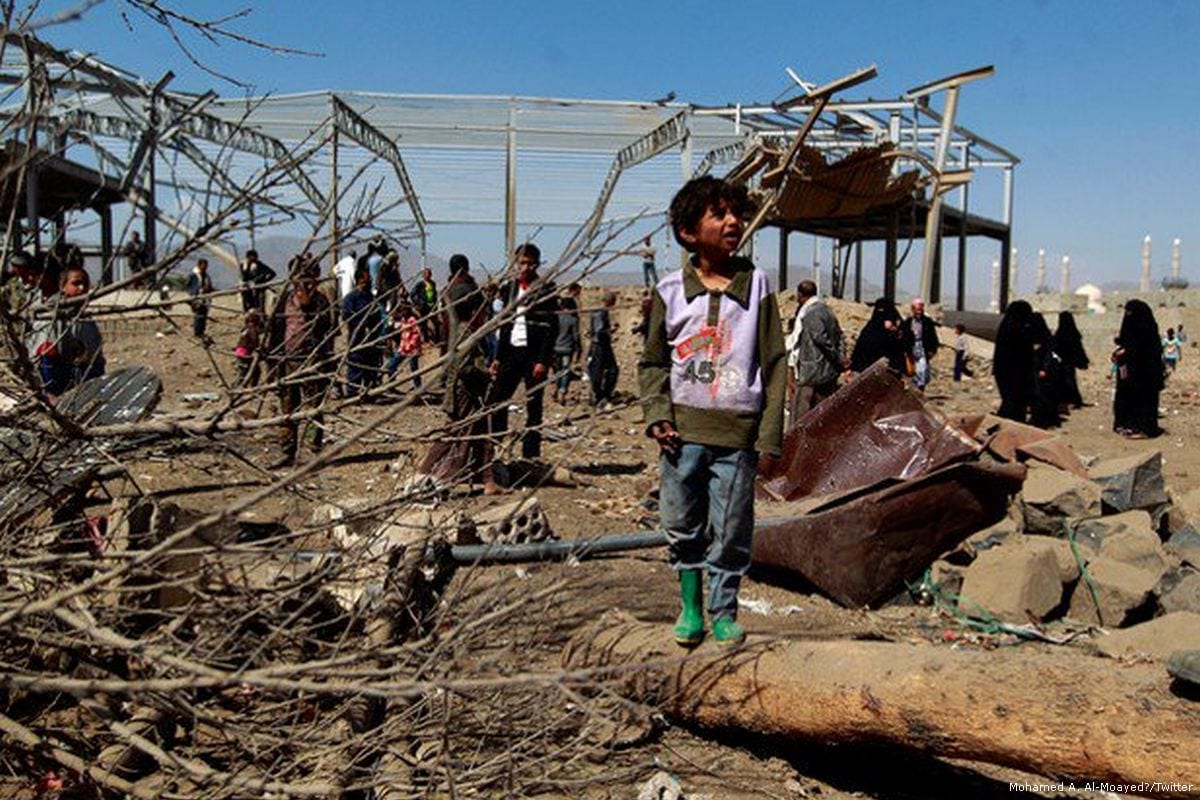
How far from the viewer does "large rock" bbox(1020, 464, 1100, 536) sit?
6203 mm

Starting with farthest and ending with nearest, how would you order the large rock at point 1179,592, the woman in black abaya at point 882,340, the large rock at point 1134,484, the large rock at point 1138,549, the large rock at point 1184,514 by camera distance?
1. the woman in black abaya at point 882,340
2. the large rock at point 1184,514
3. the large rock at point 1134,484
4. the large rock at point 1138,549
5. the large rock at point 1179,592

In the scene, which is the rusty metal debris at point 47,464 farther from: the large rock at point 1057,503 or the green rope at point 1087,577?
the large rock at point 1057,503

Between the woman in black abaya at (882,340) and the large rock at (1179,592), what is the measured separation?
503 centimetres

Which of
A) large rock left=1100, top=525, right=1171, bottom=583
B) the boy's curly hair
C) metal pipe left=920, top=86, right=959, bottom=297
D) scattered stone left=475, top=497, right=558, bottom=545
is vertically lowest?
large rock left=1100, top=525, right=1171, bottom=583

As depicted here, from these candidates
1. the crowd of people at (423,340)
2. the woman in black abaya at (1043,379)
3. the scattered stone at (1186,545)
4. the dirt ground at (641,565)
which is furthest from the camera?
the woman in black abaya at (1043,379)

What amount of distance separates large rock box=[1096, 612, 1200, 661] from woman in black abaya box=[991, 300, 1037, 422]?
7.18 metres

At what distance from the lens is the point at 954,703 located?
2668 mm

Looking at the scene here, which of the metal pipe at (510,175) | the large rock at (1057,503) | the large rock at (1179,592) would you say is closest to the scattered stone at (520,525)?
the large rock at (1057,503)

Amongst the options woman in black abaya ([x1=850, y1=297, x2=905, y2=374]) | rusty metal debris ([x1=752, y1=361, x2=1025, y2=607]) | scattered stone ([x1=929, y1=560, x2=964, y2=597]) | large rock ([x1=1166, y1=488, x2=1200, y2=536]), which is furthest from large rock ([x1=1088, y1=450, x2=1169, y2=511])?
woman in black abaya ([x1=850, y1=297, x2=905, y2=374])

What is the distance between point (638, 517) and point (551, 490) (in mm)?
987

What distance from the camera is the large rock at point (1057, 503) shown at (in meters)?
6.20

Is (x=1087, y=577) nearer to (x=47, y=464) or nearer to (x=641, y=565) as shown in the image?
(x=641, y=565)

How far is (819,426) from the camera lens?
22.1ft

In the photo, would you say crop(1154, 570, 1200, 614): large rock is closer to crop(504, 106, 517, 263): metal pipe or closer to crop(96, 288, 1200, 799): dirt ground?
crop(96, 288, 1200, 799): dirt ground
